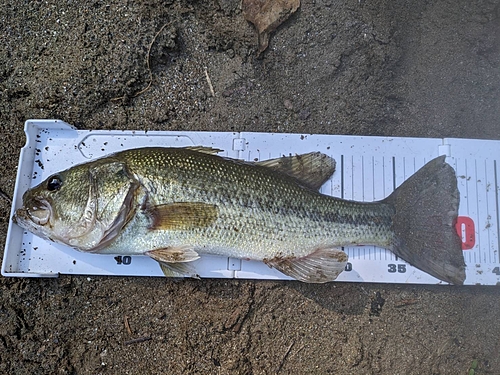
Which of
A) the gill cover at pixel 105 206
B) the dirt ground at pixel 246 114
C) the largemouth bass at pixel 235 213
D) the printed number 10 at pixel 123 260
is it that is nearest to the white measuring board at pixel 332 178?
the printed number 10 at pixel 123 260

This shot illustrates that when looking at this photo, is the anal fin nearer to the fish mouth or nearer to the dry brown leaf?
the fish mouth

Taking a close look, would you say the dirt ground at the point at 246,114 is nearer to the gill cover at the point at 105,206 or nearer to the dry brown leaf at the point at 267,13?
the dry brown leaf at the point at 267,13

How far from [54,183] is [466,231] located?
3026 millimetres

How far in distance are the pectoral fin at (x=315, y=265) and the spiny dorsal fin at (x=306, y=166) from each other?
499mm

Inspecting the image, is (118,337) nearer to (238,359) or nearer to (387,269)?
(238,359)

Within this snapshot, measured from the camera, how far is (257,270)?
309 cm

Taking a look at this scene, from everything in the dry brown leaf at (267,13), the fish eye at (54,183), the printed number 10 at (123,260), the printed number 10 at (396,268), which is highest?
the dry brown leaf at (267,13)

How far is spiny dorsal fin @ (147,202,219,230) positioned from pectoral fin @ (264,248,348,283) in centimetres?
54

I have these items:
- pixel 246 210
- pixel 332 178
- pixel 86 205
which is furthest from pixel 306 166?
pixel 86 205

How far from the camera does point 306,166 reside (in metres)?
2.97

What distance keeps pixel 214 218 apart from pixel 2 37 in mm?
2434

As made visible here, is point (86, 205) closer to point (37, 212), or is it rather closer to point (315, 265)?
point (37, 212)

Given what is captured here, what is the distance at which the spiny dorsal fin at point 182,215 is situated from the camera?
2.59 meters

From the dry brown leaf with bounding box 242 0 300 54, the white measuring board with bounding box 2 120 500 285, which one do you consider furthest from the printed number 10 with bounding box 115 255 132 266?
the dry brown leaf with bounding box 242 0 300 54
